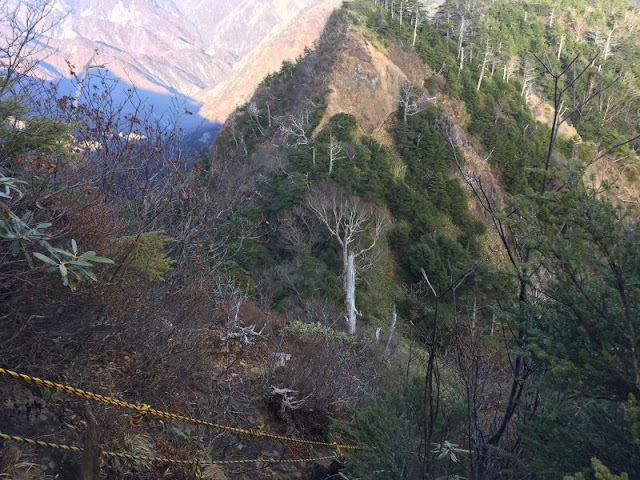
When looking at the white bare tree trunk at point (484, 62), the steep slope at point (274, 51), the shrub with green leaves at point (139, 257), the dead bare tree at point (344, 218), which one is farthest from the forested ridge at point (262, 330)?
the steep slope at point (274, 51)

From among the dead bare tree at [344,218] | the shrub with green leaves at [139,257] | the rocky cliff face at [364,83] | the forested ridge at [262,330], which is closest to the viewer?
the forested ridge at [262,330]

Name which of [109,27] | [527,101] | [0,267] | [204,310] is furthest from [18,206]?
[109,27]

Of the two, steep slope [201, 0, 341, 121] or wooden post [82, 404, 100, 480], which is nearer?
wooden post [82, 404, 100, 480]

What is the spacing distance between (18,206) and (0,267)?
51cm

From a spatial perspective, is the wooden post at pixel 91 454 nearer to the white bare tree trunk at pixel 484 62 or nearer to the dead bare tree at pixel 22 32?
the dead bare tree at pixel 22 32

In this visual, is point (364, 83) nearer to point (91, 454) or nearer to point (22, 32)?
point (22, 32)

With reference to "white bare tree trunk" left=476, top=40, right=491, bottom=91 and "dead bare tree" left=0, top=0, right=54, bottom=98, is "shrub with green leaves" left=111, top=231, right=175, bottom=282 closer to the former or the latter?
"dead bare tree" left=0, top=0, right=54, bottom=98

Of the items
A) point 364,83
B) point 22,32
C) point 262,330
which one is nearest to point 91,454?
point 22,32

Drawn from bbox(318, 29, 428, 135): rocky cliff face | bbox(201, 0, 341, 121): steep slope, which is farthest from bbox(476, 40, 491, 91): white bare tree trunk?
bbox(201, 0, 341, 121): steep slope

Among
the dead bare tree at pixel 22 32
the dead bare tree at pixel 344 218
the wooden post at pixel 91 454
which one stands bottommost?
the dead bare tree at pixel 344 218

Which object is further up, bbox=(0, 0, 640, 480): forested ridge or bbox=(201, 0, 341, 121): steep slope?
bbox=(201, 0, 341, 121): steep slope

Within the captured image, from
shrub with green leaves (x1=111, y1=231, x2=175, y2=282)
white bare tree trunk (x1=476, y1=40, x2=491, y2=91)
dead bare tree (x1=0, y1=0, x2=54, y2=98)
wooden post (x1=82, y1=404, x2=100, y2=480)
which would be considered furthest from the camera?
white bare tree trunk (x1=476, y1=40, x2=491, y2=91)

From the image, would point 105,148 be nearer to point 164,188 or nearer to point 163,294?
point 164,188

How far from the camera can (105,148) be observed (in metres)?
6.13
